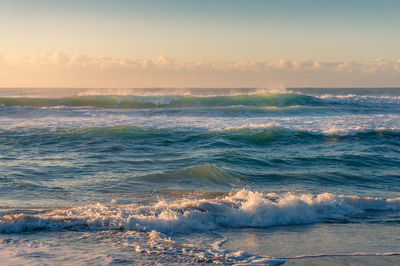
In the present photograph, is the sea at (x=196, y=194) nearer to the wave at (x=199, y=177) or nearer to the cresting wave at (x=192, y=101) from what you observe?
the wave at (x=199, y=177)

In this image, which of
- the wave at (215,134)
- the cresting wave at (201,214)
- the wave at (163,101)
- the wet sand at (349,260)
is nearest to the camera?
the wet sand at (349,260)

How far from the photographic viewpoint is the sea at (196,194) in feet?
14.9

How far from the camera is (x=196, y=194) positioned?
24.0 ft

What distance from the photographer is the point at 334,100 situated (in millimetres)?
36312

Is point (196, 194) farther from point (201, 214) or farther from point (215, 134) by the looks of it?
point (215, 134)

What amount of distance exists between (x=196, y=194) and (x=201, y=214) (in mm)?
1651

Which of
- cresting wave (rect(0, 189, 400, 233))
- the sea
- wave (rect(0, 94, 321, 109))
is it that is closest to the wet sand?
the sea

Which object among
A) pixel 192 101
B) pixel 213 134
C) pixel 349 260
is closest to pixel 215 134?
pixel 213 134

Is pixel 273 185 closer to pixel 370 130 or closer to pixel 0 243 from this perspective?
pixel 0 243

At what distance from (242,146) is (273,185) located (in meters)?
5.31

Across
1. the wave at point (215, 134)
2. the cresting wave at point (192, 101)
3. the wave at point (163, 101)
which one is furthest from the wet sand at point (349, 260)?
the wave at point (163, 101)

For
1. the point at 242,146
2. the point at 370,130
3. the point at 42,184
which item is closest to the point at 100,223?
the point at 42,184

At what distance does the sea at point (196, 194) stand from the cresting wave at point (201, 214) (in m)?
0.02

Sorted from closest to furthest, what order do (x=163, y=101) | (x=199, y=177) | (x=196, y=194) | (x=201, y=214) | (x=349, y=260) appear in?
1. (x=349, y=260)
2. (x=201, y=214)
3. (x=196, y=194)
4. (x=199, y=177)
5. (x=163, y=101)
